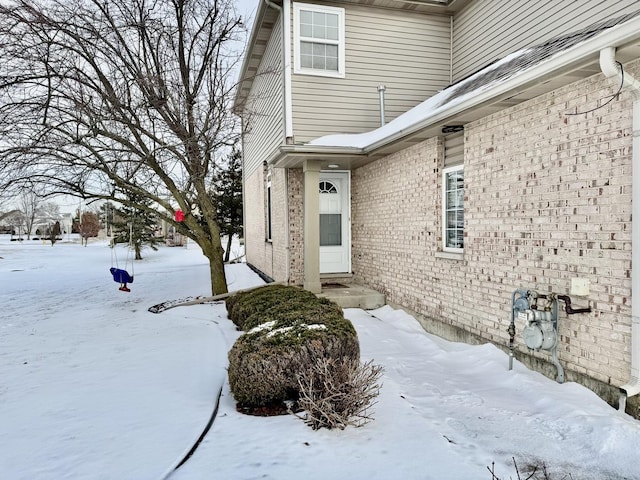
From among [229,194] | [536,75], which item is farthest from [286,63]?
[229,194]

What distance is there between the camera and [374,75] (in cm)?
904

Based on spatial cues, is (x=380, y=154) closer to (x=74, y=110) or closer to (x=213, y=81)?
(x=213, y=81)

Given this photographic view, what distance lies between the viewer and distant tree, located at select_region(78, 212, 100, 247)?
119 feet

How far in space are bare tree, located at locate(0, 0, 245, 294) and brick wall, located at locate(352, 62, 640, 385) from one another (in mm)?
4860

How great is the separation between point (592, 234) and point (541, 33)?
4.84m

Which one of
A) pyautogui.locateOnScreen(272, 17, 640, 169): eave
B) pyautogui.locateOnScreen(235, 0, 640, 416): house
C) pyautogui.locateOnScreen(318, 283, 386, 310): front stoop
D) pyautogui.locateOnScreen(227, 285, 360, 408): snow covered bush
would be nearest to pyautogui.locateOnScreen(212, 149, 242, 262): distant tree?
pyautogui.locateOnScreen(235, 0, 640, 416): house

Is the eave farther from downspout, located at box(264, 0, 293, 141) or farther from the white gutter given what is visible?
downspout, located at box(264, 0, 293, 141)

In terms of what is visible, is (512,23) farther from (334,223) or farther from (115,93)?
(115,93)

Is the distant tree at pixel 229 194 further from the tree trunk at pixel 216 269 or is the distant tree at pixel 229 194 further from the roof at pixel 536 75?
the roof at pixel 536 75

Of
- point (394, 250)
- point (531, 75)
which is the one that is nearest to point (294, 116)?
point (394, 250)

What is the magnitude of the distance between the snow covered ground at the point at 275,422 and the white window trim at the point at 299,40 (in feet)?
17.6

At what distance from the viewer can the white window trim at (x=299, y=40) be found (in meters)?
8.45

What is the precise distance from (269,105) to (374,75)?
281cm

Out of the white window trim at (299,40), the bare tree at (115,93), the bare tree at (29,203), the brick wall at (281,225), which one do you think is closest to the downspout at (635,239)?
the white window trim at (299,40)
